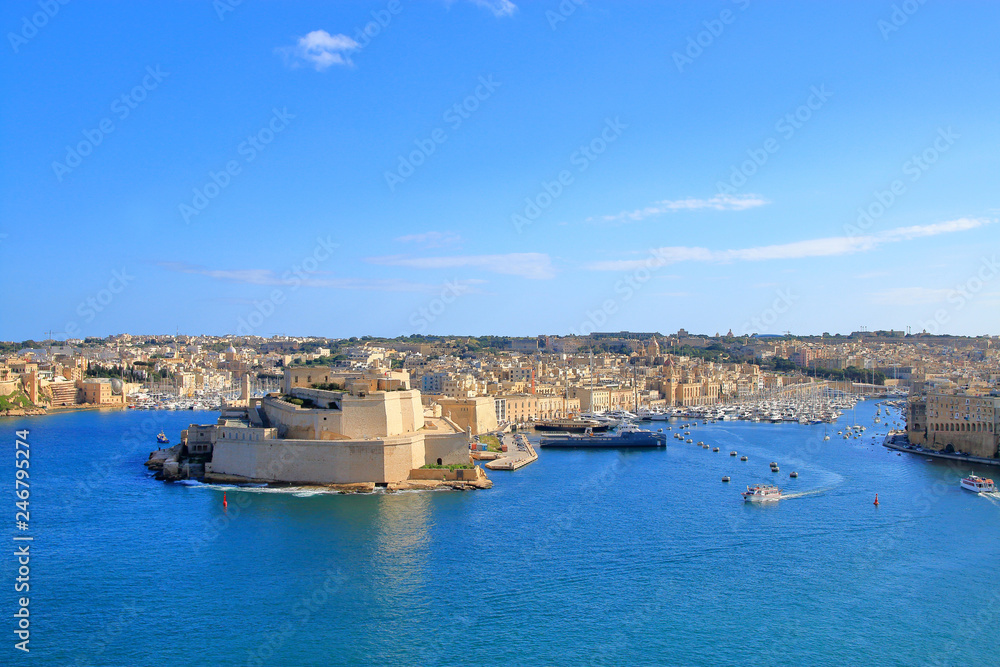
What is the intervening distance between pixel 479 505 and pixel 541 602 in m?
4.41

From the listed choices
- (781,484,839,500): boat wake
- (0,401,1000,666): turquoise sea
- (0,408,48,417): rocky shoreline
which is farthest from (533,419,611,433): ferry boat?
(0,408,48,417): rocky shoreline

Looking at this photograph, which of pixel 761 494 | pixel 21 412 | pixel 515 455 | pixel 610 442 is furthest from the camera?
pixel 21 412

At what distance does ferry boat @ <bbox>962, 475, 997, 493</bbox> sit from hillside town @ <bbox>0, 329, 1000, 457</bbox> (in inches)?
145

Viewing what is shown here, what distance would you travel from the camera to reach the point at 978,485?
47.1ft

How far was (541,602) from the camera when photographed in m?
8.46

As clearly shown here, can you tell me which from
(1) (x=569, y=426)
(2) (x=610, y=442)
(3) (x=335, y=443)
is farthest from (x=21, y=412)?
(2) (x=610, y=442)

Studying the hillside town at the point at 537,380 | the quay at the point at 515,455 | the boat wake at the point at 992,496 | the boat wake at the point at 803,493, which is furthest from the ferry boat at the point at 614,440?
the boat wake at the point at 992,496

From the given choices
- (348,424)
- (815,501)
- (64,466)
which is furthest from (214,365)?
(815,501)

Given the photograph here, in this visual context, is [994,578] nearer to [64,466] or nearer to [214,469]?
[214,469]

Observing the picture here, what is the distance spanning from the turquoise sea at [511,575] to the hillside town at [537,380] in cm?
502

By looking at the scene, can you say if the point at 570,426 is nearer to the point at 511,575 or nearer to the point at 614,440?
the point at 614,440

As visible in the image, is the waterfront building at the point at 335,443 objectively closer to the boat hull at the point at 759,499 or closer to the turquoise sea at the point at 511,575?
the turquoise sea at the point at 511,575

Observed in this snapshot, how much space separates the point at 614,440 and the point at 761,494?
8.43m

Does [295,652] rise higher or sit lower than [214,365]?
lower
